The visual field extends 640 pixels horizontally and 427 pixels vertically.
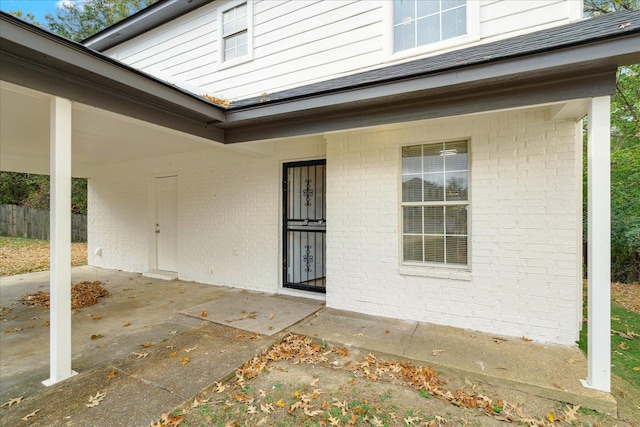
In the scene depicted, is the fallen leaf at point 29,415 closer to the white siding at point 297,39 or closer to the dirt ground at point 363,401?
the dirt ground at point 363,401

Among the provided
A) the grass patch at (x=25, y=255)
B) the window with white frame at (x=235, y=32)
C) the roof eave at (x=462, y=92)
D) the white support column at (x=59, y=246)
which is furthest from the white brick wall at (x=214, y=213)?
the white support column at (x=59, y=246)

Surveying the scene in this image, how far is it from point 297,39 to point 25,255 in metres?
12.1

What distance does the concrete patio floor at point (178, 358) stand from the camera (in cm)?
254

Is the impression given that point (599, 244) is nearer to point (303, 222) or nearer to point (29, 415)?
point (303, 222)

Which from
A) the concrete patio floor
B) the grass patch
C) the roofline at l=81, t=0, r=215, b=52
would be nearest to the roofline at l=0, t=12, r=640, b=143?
the concrete patio floor

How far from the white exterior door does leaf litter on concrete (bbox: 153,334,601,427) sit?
5.20 meters

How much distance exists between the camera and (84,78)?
9.70 feet

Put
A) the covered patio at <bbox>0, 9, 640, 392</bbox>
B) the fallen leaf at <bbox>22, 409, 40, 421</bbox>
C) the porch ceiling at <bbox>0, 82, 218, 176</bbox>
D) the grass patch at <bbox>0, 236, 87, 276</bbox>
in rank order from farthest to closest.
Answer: the grass patch at <bbox>0, 236, 87, 276</bbox> → the porch ceiling at <bbox>0, 82, 218, 176</bbox> → the covered patio at <bbox>0, 9, 640, 392</bbox> → the fallen leaf at <bbox>22, 409, 40, 421</bbox>

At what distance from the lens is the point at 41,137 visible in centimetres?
517

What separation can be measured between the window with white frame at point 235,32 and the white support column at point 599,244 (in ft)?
18.2

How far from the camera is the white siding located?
3.86 meters

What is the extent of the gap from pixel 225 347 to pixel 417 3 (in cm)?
531

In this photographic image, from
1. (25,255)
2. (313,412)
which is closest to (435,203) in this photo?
(313,412)

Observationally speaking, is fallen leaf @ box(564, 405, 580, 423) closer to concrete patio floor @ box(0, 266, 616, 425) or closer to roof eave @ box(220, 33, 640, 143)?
concrete patio floor @ box(0, 266, 616, 425)
